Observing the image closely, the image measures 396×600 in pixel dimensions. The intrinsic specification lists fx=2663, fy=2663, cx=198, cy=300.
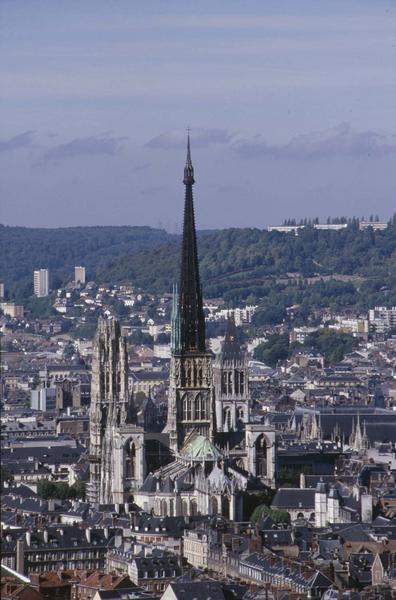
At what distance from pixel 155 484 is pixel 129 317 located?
90977 millimetres

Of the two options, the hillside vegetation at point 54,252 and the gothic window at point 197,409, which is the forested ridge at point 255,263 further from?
the gothic window at point 197,409

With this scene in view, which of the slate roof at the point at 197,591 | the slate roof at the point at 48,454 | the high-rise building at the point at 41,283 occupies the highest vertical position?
the high-rise building at the point at 41,283

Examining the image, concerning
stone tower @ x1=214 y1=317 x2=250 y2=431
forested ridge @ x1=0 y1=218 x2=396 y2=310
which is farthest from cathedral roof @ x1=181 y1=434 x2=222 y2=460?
forested ridge @ x1=0 y1=218 x2=396 y2=310

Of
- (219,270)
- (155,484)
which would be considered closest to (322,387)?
(155,484)

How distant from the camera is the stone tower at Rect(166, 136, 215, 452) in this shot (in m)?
63.5

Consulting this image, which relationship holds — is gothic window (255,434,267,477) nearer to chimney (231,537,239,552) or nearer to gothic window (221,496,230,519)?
gothic window (221,496,230,519)

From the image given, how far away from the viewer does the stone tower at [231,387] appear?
226 ft

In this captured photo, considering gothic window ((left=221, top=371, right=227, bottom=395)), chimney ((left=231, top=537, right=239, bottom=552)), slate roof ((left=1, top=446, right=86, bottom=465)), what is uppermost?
gothic window ((left=221, top=371, right=227, bottom=395))

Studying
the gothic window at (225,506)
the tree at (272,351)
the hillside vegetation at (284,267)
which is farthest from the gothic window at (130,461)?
the hillside vegetation at (284,267)

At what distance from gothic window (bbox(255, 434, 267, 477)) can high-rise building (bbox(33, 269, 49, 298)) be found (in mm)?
100983

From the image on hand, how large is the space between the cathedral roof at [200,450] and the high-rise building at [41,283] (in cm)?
→ 10186

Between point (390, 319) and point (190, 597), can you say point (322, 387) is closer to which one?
point (390, 319)

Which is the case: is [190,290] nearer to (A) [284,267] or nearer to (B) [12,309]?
(B) [12,309]

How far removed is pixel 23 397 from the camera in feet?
330
